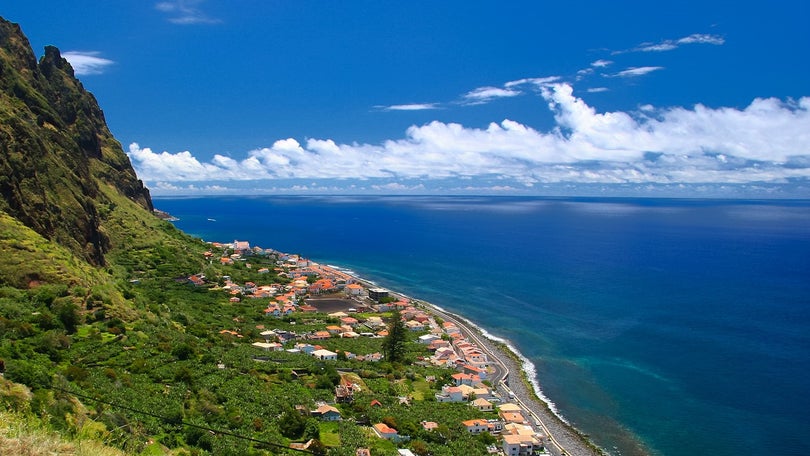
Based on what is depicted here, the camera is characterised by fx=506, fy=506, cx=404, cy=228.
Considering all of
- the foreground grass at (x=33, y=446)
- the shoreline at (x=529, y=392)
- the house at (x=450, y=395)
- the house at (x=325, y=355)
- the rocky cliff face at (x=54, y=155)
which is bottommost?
the shoreline at (x=529, y=392)

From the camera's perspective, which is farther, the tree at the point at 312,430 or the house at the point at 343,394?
the house at the point at 343,394

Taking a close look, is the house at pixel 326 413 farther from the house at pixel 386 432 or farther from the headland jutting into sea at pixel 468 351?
the headland jutting into sea at pixel 468 351

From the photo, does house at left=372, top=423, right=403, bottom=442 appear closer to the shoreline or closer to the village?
the village

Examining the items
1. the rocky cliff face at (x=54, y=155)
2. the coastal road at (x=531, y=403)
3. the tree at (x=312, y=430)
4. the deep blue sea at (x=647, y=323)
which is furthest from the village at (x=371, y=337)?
the rocky cliff face at (x=54, y=155)

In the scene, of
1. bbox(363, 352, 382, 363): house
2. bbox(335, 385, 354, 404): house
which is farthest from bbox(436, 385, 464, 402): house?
bbox(363, 352, 382, 363): house

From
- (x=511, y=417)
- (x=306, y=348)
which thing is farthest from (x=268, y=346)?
(x=511, y=417)

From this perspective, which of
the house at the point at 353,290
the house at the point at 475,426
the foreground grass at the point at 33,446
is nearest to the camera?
the foreground grass at the point at 33,446

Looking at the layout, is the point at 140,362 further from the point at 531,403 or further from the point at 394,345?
the point at 531,403
